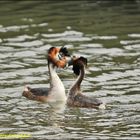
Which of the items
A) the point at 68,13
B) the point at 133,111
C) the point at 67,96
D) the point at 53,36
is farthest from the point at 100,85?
the point at 68,13

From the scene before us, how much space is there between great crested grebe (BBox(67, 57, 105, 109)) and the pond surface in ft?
0.51

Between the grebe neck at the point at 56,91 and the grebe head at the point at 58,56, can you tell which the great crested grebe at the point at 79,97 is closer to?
the grebe neck at the point at 56,91

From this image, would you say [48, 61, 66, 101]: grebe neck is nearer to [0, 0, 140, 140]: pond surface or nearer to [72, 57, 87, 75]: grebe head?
[0, 0, 140, 140]: pond surface

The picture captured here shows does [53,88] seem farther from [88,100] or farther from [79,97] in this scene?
[88,100]

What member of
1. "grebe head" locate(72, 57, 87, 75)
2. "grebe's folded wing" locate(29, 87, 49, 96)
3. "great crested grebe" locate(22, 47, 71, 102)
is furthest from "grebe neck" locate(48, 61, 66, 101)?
"grebe head" locate(72, 57, 87, 75)

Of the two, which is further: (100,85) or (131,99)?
(100,85)

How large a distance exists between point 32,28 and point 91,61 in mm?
5496

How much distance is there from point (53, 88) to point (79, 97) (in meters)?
0.95

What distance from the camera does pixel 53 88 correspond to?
59.2 feet

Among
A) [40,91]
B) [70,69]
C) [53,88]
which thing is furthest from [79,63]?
[70,69]

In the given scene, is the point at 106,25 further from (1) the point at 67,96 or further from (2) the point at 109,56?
(1) the point at 67,96

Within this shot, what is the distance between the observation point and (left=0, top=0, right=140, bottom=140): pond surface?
15297mm

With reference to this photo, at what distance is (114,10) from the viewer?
99.5 feet

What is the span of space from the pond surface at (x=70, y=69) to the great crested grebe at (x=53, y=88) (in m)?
0.22
